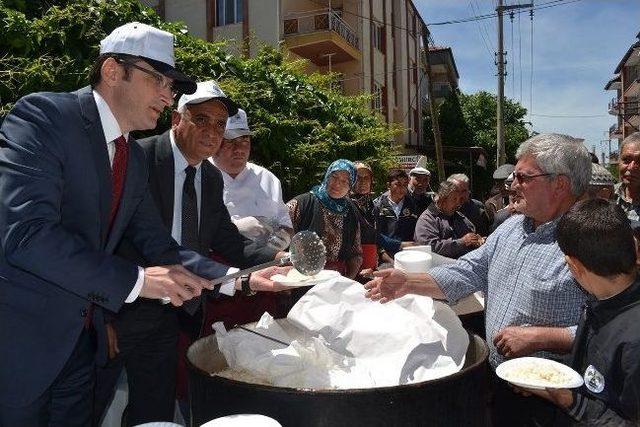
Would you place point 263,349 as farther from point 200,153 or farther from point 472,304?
point 472,304

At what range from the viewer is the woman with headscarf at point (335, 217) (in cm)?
428

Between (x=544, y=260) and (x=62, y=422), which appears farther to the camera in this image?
(x=544, y=260)

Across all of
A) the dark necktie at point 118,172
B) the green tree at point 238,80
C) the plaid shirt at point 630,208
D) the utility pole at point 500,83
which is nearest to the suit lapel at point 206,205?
the dark necktie at point 118,172

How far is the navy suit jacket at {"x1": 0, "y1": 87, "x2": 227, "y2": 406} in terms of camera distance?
5.50 feet

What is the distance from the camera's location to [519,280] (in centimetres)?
231

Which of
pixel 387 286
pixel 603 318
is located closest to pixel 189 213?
pixel 387 286

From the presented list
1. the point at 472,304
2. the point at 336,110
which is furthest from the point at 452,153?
the point at 472,304

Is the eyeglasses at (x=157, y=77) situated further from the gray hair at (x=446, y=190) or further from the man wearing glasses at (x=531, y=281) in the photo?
the gray hair at (x=446, y=190)

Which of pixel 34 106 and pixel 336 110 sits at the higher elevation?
pixel 336 110

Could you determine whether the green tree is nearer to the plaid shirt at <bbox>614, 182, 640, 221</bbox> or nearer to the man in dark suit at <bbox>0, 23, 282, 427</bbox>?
the man in dark suit at <bbox>0, 23, 282, 427</bbox>

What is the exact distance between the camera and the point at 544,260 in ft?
7.43

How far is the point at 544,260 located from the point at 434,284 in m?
0.54

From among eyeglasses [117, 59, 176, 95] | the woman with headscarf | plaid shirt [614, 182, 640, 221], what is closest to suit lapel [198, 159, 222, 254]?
eyeglasses [117, 59, 176, 95]

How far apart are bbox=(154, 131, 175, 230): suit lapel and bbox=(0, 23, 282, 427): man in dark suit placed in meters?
0.48
